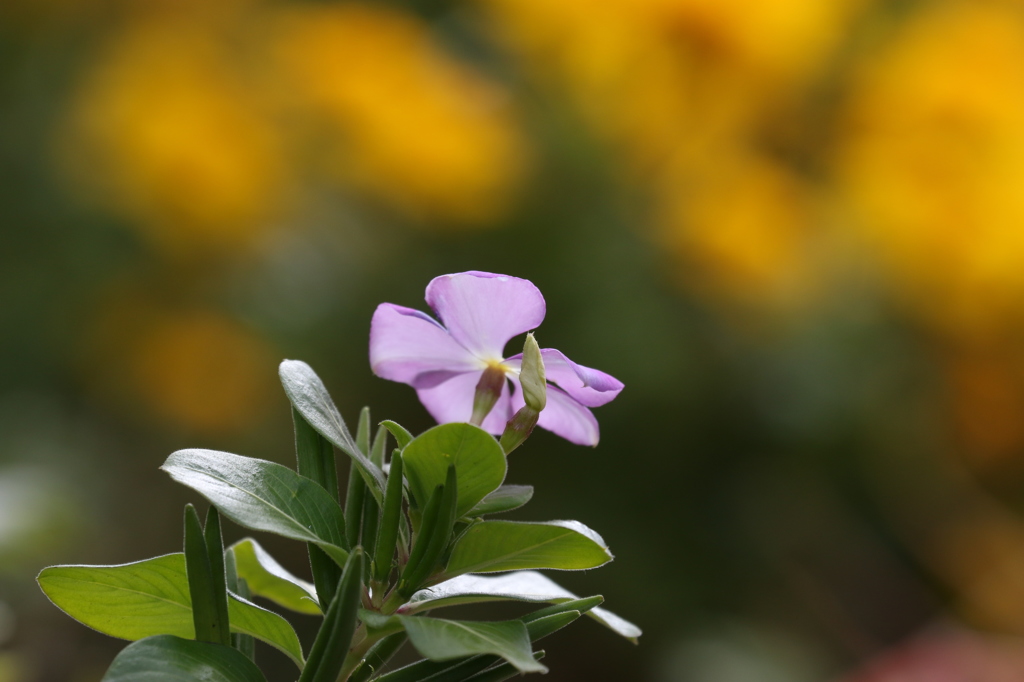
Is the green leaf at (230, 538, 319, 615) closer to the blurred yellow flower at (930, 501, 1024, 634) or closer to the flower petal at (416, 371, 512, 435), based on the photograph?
the flower petal at (416, 371, 512, 435)

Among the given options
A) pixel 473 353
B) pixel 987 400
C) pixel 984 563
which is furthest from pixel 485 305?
pixel 987 400

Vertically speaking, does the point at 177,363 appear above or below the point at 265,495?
below

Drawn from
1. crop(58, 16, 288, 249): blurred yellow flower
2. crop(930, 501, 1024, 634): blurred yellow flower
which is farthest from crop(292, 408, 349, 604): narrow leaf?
crop(930, 501, 1024, 634): blurred yellow flower

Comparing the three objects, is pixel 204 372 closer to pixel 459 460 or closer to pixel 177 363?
pixel 177 363

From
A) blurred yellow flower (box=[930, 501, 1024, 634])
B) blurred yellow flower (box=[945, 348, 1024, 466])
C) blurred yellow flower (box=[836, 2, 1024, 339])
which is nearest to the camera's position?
blurred yellow flower (box=[930, 501, 1024, 634])

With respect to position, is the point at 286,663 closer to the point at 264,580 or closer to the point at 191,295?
the point at 191,295

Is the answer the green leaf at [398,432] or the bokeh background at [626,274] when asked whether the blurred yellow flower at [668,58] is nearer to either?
the bokeh background at [626,274]

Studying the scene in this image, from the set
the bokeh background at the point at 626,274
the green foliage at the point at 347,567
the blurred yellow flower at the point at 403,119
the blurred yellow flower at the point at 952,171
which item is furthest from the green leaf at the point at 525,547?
the blurred yellow flower at the point at 952,171

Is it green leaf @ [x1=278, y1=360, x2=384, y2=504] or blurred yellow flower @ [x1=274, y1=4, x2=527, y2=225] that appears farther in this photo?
blurred yellow flower @ [x1=274, y1=4, x2=527, y2=225]
